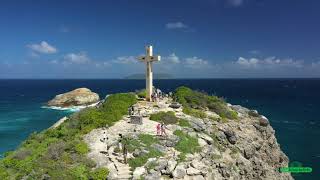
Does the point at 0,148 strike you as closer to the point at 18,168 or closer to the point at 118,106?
the point at 118,106

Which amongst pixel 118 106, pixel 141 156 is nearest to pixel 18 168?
pixel 141 156

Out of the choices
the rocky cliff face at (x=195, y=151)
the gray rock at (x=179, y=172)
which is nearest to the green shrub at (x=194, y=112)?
the rocky cliff face at (x=195, y=151)

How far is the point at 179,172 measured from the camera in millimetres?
23141

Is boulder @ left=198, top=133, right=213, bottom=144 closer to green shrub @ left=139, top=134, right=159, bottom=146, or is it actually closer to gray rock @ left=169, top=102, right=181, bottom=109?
green shrub @ left=139, top=134, right=159, bottom=146

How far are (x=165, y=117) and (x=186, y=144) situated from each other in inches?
217

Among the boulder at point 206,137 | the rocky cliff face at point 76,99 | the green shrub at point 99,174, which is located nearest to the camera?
the green shrub at point 99,174

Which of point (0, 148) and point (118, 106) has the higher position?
point (118, 106)

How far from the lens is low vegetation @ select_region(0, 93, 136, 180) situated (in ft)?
74.4

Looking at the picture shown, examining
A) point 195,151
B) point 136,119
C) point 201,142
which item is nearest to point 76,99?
point 136,119

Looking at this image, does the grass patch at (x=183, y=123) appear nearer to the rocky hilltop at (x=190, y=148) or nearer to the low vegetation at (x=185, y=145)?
the rocky hilltop at (x=190, y=148)

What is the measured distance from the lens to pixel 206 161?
1007 inches

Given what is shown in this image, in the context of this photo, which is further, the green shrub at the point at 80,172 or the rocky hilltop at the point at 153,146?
the rocky hilltop at the point at 153,146

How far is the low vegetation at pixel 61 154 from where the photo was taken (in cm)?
2267

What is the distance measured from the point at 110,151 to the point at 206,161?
7163 mm
